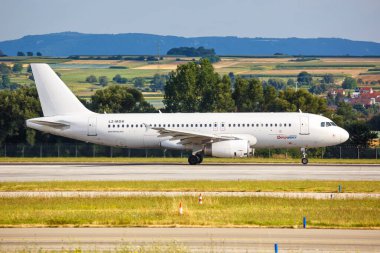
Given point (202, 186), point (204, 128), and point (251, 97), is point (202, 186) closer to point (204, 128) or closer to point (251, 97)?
point (204, 128)

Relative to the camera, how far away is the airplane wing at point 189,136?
58969 millimetres

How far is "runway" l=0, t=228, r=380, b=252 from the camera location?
24047 millimetres

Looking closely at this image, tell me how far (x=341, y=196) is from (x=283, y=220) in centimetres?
845

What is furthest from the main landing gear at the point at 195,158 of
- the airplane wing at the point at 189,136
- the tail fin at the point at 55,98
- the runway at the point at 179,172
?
the tail fin at the point at 55,98

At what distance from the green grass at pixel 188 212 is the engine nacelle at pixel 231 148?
74.3 ft

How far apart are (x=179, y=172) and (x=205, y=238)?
27.4 meters

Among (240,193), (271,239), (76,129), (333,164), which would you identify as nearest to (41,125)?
(76,129)

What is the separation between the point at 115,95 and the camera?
91250 millimetres

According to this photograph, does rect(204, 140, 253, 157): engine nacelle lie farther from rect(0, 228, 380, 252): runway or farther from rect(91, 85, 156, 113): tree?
rect(0, 228, 380, 252): runway

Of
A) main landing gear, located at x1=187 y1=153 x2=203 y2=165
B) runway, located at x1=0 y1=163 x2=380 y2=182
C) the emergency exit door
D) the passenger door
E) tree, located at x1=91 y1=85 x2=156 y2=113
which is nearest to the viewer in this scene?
runway, located at x1=0 y1=163 x2=380 y2=182

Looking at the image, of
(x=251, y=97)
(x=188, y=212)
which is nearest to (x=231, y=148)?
(x=188, y=212)

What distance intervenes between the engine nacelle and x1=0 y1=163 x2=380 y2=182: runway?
0.87 m

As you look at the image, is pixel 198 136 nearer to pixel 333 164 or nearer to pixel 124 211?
pixel 333 164

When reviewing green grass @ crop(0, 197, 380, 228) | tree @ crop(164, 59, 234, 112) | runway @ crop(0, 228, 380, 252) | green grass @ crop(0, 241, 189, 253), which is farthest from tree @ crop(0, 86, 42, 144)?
green grass @ crop(0, 241, 189, 253)
